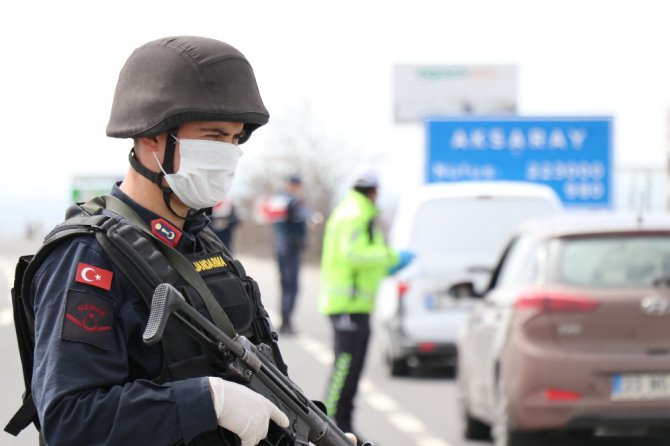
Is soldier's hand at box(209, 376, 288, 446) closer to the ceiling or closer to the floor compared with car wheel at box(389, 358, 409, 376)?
closer to the ceiling

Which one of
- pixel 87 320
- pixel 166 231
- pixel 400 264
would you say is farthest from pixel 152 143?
pixel 400 264

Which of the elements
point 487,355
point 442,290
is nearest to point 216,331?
point 487,355

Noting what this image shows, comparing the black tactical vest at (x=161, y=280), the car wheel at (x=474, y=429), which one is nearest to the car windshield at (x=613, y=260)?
the car wheel at (x=474, y=429)

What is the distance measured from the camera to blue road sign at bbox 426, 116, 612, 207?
24.2 meters

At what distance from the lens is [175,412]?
280 centimetres

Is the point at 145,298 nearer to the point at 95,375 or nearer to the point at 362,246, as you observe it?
the point at 95,375

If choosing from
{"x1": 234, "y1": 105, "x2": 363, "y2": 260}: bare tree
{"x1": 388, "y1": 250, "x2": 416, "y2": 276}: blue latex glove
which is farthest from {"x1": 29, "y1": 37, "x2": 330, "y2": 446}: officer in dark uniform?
{"x1": 234, "y1": 105, "x2": 363, "y2": 260}: bare tree

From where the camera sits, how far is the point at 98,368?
277 centimetres

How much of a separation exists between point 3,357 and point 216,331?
40.2 feet

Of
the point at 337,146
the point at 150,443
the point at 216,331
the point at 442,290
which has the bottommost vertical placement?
the point at 337,146

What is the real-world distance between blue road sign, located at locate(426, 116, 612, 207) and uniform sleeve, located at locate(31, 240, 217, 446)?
21309 mm

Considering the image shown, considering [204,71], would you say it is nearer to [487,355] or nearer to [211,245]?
[211,245]

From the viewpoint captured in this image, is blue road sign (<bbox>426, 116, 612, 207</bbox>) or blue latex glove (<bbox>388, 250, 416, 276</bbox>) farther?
blue road sign (<bbox>426, 116, 612, 207</bbox>)

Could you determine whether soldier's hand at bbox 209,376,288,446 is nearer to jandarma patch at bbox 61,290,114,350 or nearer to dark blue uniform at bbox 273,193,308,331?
jandarma patch at bbox 61,290,114,350
